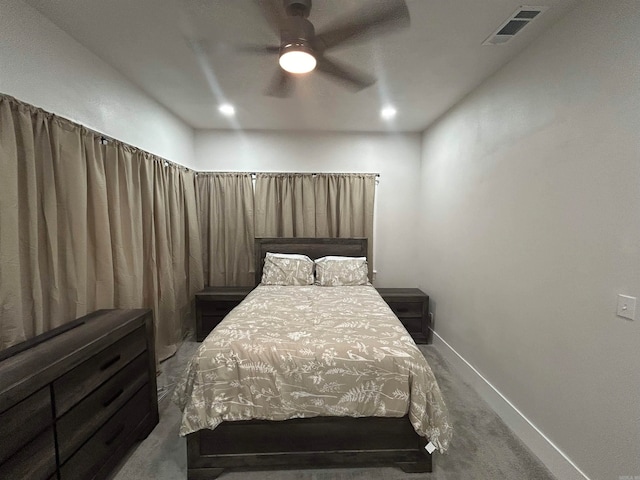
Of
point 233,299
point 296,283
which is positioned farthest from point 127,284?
point 296,283

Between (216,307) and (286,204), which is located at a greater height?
(286,204)

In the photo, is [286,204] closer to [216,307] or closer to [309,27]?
[216,307]

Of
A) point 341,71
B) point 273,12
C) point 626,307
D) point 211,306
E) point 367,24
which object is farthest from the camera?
point 211,306

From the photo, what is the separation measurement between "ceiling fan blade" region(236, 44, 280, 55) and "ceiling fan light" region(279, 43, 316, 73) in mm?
204

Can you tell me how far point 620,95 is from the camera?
128cm

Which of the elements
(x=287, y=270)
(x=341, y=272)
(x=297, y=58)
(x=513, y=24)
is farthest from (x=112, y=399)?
(x=513, y=24)

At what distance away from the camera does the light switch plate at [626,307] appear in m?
1.21

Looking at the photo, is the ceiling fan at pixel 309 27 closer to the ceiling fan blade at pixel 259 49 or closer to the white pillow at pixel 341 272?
the ceiling fan blade at pixel 259 49

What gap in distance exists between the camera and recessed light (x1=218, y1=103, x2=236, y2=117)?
113 inches

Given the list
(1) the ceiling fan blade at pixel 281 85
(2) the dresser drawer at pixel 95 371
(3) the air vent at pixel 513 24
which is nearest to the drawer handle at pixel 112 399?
(2) the dresser drawer at pixel 95 371

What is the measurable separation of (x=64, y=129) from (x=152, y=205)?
95 centimetres

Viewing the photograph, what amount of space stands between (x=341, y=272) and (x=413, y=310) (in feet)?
3.23

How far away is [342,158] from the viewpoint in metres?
3.78

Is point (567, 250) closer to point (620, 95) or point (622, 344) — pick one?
point (622, 344)
